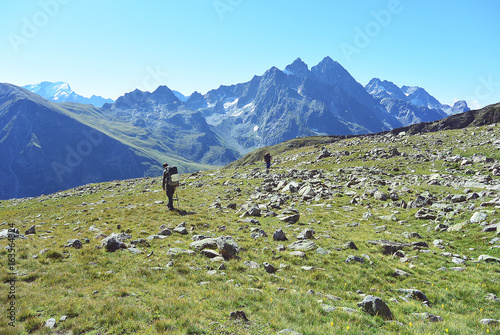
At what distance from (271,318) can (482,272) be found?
35.5ft

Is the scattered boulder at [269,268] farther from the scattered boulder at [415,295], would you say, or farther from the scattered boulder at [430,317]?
the scattered boulder at [430,317]

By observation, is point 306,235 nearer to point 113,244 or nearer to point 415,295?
point 415,295

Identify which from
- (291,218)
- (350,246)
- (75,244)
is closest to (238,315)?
(350,246)

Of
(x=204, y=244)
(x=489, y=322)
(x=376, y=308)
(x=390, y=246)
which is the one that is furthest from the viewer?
(x=390, y=246)

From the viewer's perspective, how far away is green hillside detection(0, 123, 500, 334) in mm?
7949

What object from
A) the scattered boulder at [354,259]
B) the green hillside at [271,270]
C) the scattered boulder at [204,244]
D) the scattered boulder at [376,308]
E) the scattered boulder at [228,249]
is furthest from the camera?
the scattered boulder at [204,244]

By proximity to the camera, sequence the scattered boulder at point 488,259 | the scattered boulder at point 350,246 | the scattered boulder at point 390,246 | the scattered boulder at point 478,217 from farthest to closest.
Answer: the scattered boulder at point 478,217 → the scattered boulder at point 350,246 → the scattered boulder at point 390,246 → the scattered boulder at point 488,259

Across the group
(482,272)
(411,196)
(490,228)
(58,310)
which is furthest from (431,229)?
(58,310)

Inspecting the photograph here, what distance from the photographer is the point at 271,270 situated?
40.0 feet

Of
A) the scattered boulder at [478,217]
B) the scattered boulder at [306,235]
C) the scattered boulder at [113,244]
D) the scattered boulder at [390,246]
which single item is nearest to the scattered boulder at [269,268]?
the scattered boulder at [306,235]

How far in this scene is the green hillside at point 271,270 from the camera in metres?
7.95

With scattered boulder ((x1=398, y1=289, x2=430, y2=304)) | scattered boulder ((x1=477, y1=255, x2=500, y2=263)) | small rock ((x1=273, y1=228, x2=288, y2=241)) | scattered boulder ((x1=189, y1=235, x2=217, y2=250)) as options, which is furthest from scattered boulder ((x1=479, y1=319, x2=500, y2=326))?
scattered boulder ((x1=189, y1=235, x2=217, y2=250))

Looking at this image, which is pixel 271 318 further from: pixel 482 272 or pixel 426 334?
pixel 482 272

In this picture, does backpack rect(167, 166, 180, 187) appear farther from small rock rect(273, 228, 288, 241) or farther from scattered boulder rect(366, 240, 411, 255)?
scattered boulder rect(366, 240, 411, 255)
